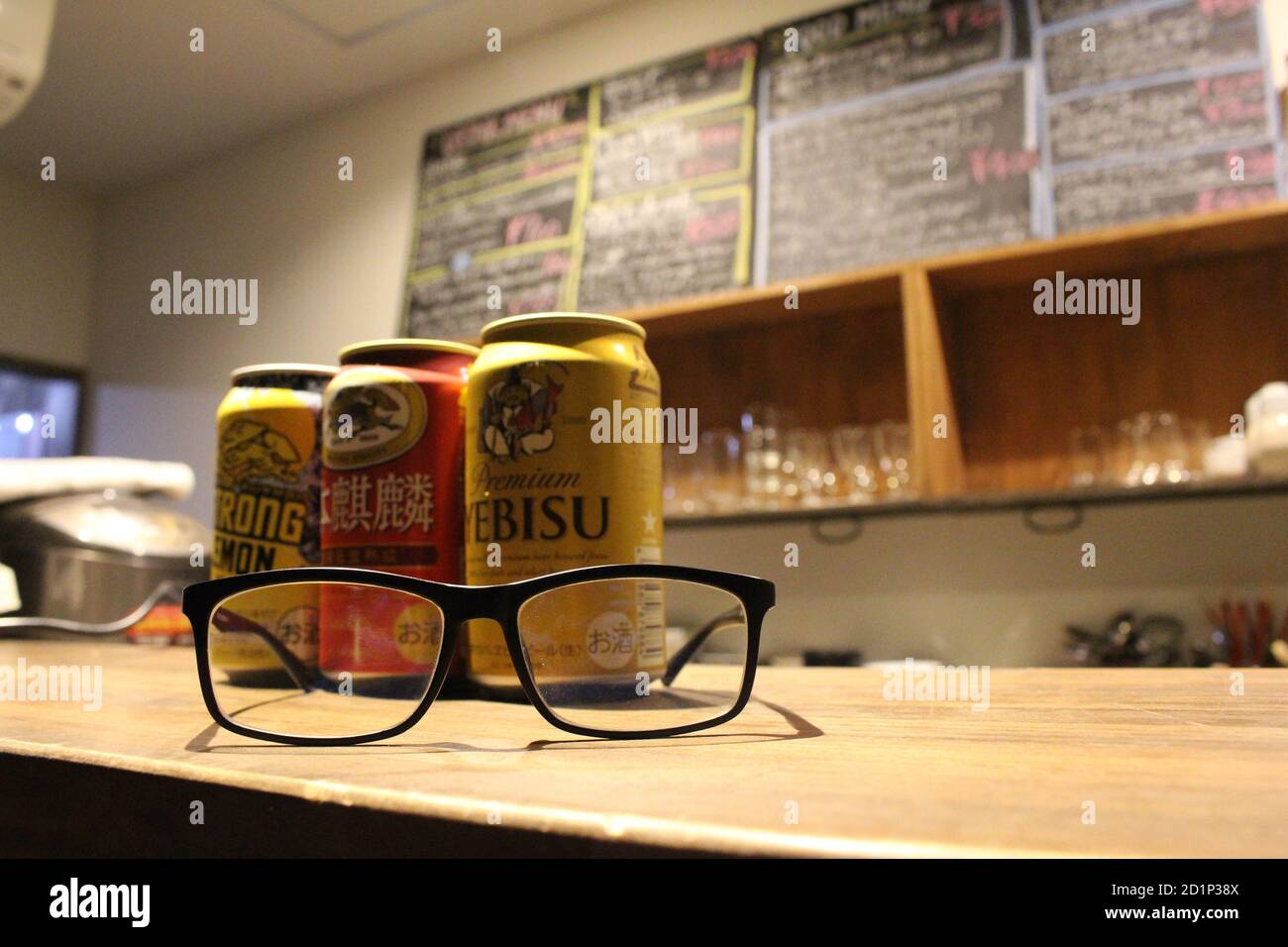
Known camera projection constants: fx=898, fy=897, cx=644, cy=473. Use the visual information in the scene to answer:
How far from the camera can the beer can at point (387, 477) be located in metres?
0.54

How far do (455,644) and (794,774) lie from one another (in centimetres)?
20

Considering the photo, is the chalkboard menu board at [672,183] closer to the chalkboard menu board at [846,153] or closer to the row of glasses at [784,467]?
the chalkboard menu board at [846,153]

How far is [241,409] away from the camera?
0.63m

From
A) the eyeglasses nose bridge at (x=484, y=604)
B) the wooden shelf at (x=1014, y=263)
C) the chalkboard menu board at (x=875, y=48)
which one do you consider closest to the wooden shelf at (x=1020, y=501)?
the wooden shelf at (x=1014, y=263)

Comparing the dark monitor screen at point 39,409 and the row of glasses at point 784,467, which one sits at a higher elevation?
the dark monitor screen at point 39,409

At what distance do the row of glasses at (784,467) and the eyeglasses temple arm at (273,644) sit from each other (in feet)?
4.45

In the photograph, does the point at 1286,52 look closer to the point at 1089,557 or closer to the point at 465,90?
the point at 1089,557

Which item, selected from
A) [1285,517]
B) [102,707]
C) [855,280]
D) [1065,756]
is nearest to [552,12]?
[855,280]

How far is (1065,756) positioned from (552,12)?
8.81ft

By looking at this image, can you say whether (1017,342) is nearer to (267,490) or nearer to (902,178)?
(902,178)

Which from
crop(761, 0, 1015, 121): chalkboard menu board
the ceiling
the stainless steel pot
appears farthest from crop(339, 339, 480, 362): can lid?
the ceiling

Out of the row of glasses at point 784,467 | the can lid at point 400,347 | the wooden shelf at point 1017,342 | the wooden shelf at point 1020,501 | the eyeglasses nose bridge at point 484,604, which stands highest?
the wooden shelf at point 1017,342

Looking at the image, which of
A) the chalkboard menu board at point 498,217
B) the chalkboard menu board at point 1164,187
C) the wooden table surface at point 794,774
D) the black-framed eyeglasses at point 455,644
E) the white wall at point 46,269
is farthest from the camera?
the white wall at point 46,269

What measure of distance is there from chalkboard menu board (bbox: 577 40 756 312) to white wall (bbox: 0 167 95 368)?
2484 mm
